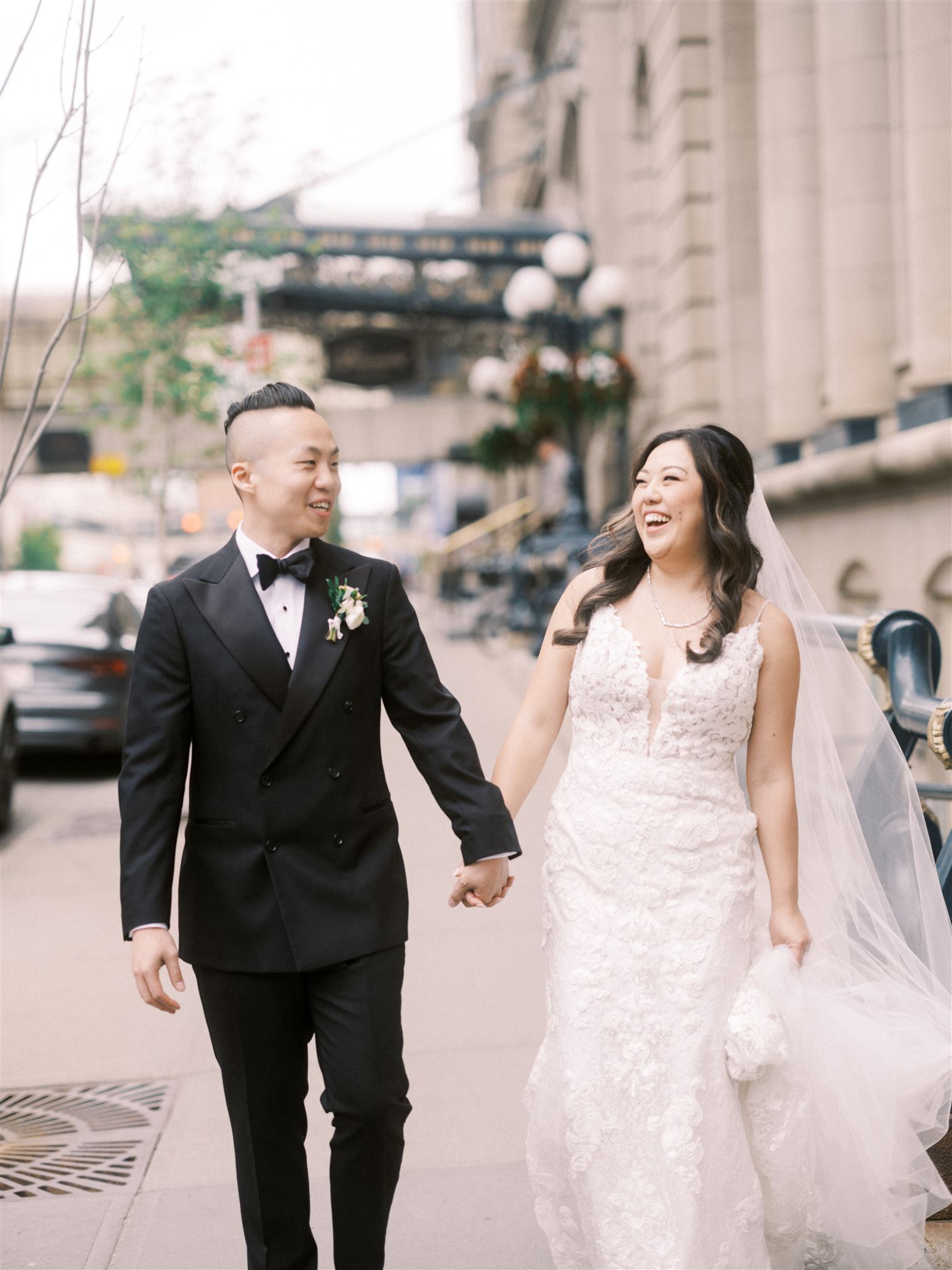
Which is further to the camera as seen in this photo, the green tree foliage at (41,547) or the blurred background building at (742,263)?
the green tree foliage at (41,547)

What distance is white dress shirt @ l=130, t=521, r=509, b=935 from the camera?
121 inches

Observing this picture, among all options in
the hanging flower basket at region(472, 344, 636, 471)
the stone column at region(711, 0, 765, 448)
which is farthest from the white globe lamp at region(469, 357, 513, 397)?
the stone column at region(711, 0, 765, 448)

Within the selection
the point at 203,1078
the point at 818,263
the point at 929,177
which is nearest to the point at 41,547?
the point at 818,263

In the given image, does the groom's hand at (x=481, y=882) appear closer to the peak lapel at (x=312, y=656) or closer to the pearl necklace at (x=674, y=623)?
the peak lapel at (x=312, y=656)

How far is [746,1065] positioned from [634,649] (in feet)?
3.16

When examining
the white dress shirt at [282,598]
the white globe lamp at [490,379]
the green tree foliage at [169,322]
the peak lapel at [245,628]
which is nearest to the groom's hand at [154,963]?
the peak lapel at [245,628]

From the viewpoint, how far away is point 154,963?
2.91 metres

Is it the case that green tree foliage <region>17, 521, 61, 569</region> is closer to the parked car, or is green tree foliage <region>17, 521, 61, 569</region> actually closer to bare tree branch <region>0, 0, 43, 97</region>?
the parked car

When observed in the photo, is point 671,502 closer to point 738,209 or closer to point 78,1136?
point 78,1136

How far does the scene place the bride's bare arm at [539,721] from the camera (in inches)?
137

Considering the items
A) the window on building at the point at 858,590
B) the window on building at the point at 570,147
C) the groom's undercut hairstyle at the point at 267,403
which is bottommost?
the window on building at the point at 858,590

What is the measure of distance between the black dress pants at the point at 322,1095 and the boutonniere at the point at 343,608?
0.71 m

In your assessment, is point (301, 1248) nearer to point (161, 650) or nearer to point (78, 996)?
point (161, 650)

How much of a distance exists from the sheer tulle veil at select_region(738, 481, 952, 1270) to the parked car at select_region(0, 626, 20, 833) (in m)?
7.30
